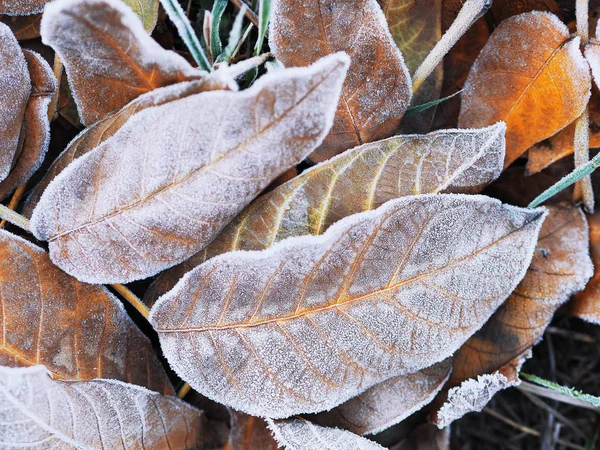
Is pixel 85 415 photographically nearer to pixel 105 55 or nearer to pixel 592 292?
pixel 105 55

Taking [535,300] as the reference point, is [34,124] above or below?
above

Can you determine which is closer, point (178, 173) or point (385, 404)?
point (178, 173)

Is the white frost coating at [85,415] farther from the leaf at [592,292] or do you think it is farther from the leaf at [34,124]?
the leaf at [592,292]

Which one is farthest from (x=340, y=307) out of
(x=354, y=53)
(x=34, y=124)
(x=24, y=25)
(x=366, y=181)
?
(x=24, y=25)

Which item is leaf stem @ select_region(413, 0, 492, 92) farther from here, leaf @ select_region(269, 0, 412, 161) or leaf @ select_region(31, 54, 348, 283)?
leaf @ select_region(31, 54, 348, 283)

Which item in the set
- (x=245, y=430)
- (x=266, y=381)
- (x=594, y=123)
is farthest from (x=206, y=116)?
(x=594, y=123)

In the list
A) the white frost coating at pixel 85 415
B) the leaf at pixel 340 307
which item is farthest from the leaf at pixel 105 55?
the white frost coating at pixel 85 415
